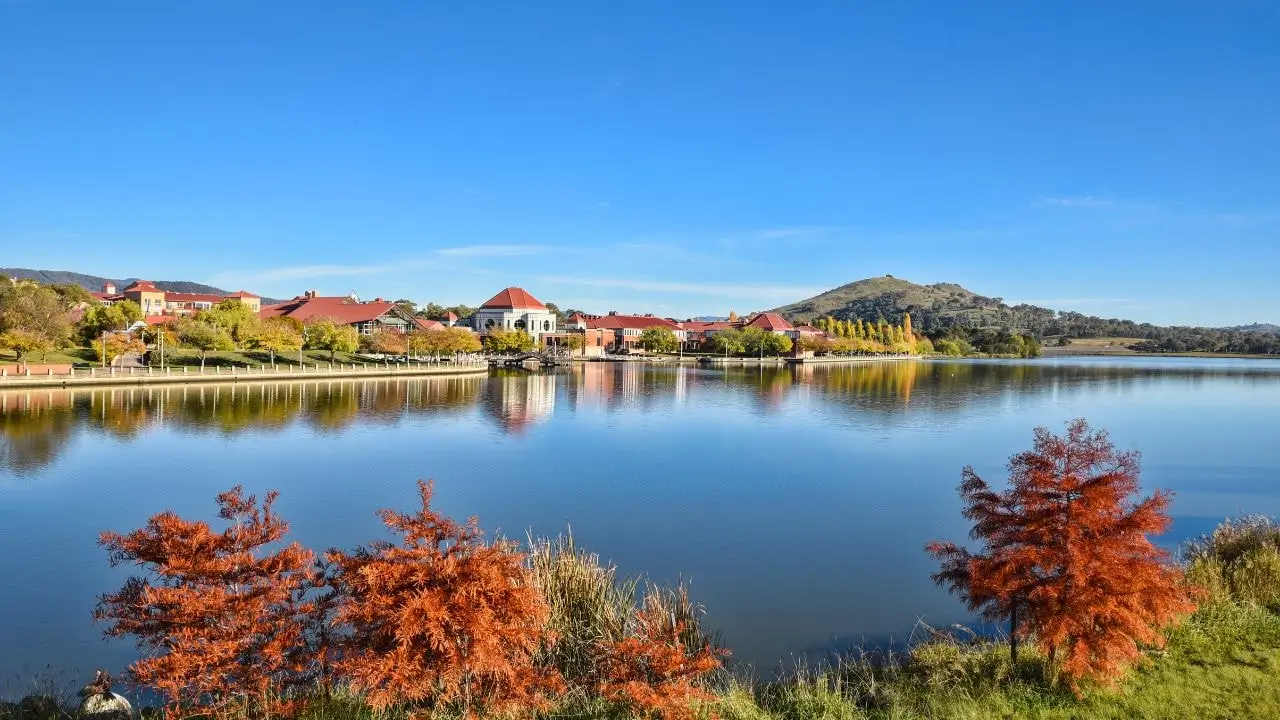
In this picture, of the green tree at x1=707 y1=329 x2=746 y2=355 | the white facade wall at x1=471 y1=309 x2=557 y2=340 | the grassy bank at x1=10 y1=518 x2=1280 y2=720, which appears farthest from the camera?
the green tree at x1=707 y1=329 x2=746 y2=355

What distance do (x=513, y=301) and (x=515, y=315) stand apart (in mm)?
1709

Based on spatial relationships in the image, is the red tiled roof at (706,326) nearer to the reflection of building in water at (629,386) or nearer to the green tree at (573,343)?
the green tree at (573,343)

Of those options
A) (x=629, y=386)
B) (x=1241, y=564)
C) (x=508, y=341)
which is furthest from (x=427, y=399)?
(x=508, y=341)

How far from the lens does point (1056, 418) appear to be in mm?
31562

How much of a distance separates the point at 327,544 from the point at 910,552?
28.0ft

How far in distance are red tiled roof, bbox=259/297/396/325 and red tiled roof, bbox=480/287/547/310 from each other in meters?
14.3

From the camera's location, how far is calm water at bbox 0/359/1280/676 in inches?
376

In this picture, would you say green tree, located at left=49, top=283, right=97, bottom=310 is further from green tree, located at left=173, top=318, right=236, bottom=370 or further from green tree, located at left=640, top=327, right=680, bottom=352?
green tree, located at left=640, top=327, right=680, bottom=352

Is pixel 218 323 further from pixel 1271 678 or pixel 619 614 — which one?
pixel 1271 678

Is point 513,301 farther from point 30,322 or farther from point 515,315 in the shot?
point 30,322

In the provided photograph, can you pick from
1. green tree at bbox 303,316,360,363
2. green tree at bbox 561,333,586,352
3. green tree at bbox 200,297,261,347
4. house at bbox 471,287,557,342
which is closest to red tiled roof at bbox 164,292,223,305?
house at bbox 471,287,557,342

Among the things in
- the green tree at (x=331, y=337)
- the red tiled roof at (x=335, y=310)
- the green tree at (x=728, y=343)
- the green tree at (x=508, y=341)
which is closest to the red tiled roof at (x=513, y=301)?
the green tree at (x=508, y=341)

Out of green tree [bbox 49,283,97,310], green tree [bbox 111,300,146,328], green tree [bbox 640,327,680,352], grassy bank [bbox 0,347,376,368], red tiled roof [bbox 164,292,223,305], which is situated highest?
red tiled roof [bbox 164,292,223,305]

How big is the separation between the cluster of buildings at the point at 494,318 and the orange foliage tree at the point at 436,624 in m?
55.6
